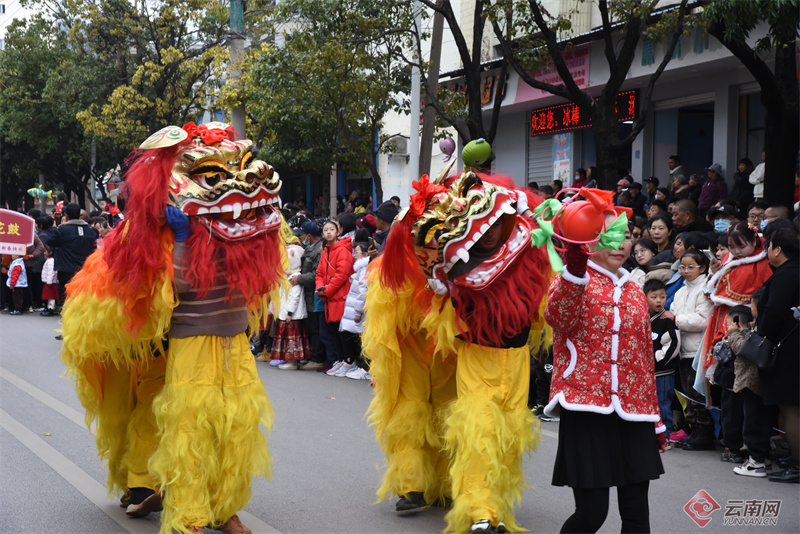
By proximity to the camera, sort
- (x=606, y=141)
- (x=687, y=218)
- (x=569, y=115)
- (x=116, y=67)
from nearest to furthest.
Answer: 1. (x=687, y=218)
2. (x=606, y=141)
3. (x=569, y=115)
4. (x=116, y=67)

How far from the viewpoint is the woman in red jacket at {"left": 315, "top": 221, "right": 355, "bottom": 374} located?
9.45 m

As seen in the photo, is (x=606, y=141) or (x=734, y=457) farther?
(x=606, y=141)

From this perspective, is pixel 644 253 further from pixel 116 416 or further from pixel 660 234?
pixel 116 416

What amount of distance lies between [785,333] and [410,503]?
2.70 metres

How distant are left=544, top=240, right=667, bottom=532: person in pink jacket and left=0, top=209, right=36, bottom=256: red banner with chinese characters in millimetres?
7744

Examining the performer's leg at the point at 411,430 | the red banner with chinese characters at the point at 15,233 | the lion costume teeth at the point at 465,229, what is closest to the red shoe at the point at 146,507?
the performer's leg at the point at 411,430

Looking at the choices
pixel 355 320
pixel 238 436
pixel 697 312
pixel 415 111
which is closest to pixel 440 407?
pixel 238 436

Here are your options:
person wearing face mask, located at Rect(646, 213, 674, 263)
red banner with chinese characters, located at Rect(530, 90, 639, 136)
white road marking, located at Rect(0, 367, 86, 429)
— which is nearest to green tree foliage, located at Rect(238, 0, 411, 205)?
red banner with chinese characters, located at Rect(530, 90, 639, 136)

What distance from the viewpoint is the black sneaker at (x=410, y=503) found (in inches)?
183

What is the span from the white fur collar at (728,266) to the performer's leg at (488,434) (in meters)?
2.44

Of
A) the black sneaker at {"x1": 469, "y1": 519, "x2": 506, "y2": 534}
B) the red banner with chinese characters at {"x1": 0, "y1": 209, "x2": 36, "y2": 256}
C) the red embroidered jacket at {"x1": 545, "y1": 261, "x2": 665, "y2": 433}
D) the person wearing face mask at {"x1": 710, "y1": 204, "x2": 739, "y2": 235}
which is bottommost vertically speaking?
the black sneaker at {"x1": 469, "y1": 519, "x2": 506, "y2": 534}

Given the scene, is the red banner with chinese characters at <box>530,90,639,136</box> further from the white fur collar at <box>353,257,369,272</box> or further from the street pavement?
the street pavement

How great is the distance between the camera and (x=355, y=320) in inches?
358

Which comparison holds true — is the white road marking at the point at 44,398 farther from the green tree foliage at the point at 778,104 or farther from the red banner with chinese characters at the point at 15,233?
the green tree foliage at the point at 778,104
